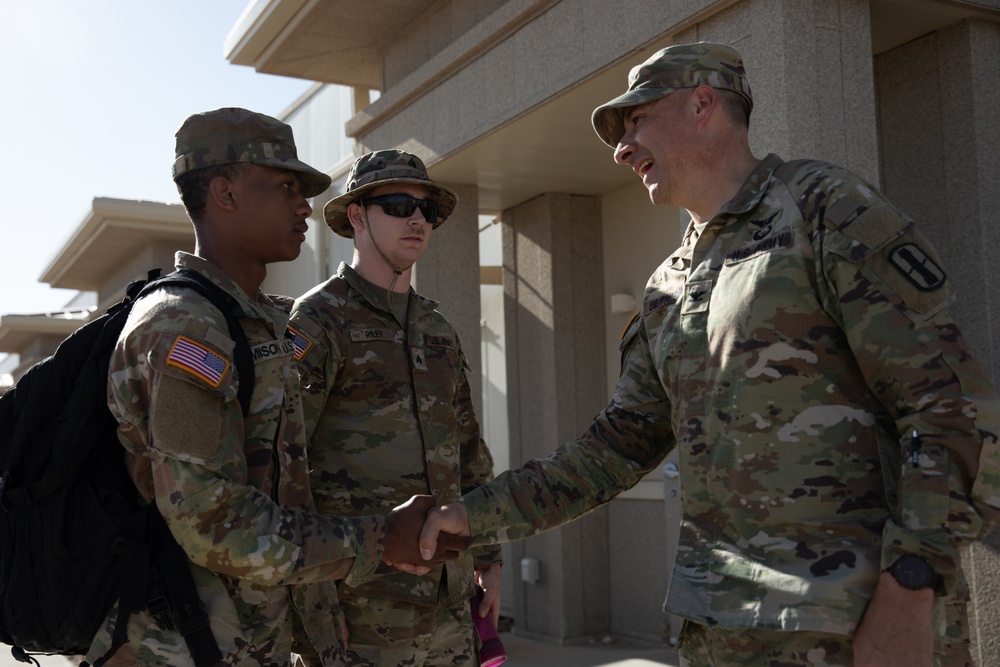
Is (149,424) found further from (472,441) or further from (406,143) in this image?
(406,143)

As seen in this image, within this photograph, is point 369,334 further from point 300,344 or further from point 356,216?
point 356,216

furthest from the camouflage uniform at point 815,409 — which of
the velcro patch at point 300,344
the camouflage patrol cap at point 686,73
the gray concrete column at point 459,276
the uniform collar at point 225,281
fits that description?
the gray concrete column at point 459,276

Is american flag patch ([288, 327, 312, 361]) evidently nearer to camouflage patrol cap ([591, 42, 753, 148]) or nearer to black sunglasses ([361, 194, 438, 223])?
black sunglasses ([361, 194, 438, 223])

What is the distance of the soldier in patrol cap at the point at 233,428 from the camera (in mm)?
2248

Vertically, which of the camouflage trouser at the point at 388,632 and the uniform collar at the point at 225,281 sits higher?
the uniform collar at the point at 225,281

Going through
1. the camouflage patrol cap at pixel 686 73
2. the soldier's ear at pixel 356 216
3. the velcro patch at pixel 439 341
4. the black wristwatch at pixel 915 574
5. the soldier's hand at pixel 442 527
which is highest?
the camouflage patrol cap at pixel 686 73

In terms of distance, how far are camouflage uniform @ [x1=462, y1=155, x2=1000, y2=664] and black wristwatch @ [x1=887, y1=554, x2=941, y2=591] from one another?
20 millimetres

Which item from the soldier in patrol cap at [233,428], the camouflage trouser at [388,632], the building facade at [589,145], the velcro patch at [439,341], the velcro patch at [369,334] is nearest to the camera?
the soldier in patrol cap at [233,428]

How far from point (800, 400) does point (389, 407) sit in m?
1.56

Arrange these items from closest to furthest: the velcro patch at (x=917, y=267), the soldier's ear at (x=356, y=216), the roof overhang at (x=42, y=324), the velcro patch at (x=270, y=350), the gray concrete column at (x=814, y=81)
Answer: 1. the velcro patch at (x=917, y=267)
2. the velcro patch at (x=270, y=350)
3. the soldier's ear at (x=356, y=216)
4. the gray concrete column at (x=814, y=81)
5. the roof overhang at (x=42, y=324)

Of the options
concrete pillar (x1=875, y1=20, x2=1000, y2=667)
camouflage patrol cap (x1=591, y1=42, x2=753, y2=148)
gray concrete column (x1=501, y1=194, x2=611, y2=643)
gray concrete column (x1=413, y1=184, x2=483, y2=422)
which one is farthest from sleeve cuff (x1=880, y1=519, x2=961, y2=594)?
gray concrete column (x1=501, y1=194, x2=611, y2=643)

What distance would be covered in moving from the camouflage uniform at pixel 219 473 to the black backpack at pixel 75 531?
45mm

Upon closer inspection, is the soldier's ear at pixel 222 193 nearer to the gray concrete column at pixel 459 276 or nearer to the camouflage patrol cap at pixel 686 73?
the camouflage patrol cap at pixel 686 73

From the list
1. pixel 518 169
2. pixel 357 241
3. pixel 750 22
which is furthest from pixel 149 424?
pixel 518 169
